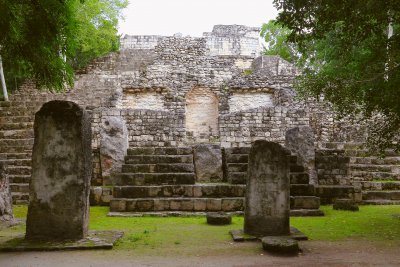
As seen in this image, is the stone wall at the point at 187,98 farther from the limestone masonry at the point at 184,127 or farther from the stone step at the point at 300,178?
the stone step at the point at 300,178

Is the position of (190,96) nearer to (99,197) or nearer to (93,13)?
(93,13)

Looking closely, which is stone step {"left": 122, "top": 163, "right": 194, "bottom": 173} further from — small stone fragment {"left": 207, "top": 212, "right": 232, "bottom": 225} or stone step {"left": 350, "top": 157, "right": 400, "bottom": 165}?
stone step {"left": 350, "top": 157, "right": 400, "bottom": 165}

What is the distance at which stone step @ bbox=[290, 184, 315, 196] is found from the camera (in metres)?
8.89

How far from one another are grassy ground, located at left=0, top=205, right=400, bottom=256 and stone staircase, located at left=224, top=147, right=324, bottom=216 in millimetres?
351

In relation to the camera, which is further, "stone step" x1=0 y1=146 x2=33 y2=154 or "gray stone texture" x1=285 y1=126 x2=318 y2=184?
"stone step" x1=0 y1=146 x2=33 y2=154

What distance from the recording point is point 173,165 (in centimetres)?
964

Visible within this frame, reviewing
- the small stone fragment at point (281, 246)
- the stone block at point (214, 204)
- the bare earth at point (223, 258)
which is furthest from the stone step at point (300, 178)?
the small stone fragment at point (281, 246)

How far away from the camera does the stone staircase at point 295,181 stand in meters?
8.52

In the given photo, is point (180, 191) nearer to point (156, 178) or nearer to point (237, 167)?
point (156, 178)

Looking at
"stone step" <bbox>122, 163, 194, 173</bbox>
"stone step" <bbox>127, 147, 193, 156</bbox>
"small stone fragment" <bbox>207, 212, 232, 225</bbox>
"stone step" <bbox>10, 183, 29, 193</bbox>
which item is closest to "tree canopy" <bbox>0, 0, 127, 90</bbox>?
"stone step" <bbox>122, 163, 194, 173</bbox>

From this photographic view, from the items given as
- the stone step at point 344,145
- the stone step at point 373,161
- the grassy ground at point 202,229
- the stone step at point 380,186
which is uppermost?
the stone step at point 344,145

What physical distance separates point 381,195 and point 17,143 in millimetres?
10931

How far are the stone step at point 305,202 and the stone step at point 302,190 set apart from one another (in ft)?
1.06

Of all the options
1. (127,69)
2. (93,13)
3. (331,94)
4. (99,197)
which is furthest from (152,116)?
(93,13)
